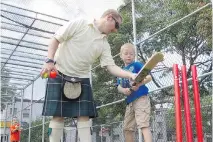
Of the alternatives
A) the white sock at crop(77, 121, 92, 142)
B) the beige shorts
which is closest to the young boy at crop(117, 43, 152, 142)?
the beige shorts

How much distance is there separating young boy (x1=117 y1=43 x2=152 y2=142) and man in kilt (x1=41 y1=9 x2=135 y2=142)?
1.54 ft

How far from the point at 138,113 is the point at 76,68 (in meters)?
0.80

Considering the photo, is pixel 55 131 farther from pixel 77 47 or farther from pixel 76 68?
pixel 77 47

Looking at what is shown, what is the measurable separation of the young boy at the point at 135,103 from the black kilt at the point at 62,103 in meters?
0.48

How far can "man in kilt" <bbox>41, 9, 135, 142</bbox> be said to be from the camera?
2.02 m

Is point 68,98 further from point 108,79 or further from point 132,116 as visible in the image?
point 108,79

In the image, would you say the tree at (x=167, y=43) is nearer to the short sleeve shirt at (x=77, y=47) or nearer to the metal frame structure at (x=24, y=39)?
the short sleeve shirt at (x=77, y=47)

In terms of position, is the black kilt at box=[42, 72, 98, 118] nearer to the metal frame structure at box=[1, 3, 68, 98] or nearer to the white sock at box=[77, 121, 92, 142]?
the white sock at box=[77, 121, 92, 142]

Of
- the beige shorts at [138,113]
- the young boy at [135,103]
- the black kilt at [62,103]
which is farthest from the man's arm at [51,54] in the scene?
the beige shorts at [138,113]

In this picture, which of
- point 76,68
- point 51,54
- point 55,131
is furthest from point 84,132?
point 51,54

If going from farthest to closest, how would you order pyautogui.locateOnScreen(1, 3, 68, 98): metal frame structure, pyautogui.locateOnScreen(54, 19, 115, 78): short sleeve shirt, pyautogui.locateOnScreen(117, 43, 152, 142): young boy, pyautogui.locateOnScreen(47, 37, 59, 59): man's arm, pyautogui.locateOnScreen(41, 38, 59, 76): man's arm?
pyautogui.locateOnScreen(1, 3, 68, 98): metal frame structure → pyautogui.locateOnScreen(117, 43, 152, 142): young boy → pyautogui.locateOnScreen(54, 19, 115, 78): short sleeve shirt → pyautogui.locateOnScreen(47, 37, 59, 59): man's arm → pyautogui.locateOnScreen(41, 38, 59, 76): man's arm

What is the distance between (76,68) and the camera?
2.13 meters

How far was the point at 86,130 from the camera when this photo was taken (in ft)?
6.57

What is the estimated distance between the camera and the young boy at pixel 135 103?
249 cm
